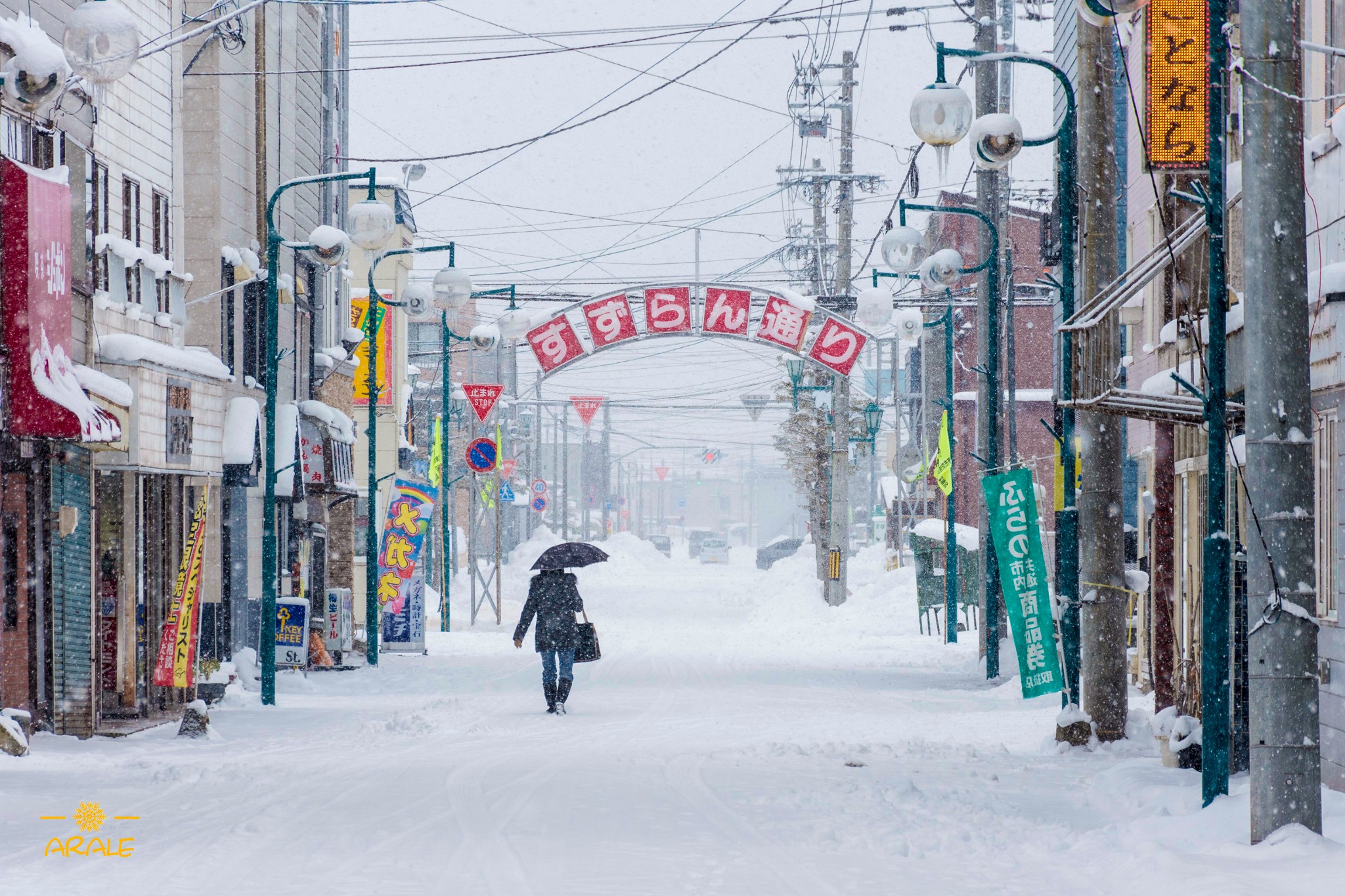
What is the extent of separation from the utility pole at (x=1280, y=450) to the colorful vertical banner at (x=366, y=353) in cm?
2472

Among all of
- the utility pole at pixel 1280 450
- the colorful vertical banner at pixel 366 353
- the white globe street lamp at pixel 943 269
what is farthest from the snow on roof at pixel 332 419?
the utility pole at pixel 1280 450

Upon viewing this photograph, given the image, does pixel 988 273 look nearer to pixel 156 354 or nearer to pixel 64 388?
pixel 156 354

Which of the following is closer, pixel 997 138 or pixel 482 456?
pixel 997 138

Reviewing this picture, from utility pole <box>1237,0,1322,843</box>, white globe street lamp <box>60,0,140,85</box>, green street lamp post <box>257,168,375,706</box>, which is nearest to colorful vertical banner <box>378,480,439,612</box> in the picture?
green street lamp post <box>257,168,375,706</box>

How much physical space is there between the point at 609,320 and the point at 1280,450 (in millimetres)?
20635

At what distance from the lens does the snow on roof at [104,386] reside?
47.8 feet

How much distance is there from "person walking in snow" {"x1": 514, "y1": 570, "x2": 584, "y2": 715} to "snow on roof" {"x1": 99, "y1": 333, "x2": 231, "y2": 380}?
4.62 meters

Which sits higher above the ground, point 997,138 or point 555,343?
point 997,138

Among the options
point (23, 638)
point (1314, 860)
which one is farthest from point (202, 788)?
point (1314, 860)

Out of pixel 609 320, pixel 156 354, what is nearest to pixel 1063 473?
pixel 156 354

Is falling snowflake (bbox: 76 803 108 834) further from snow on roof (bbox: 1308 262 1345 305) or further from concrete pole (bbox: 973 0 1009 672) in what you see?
concrete pole (bbox: 973 0 1009 672)

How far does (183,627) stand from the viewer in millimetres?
15828

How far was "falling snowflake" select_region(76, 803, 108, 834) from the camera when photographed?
912 cm

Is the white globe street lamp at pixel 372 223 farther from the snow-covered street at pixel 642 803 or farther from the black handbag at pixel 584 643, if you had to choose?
the snow-covered street at pixel 642 803
